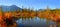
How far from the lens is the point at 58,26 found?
236cm

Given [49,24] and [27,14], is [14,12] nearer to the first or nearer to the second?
[27,14]

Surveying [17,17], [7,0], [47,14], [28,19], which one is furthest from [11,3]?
[47,14]

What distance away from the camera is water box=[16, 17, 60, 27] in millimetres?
2355

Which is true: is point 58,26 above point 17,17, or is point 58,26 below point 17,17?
below

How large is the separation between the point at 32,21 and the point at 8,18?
490 mm

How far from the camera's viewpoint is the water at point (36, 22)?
2.36m

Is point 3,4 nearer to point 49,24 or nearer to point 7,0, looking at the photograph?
point 7,0

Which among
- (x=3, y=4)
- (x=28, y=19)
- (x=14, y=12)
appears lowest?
(x=28, y=19)

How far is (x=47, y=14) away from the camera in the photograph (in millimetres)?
2389

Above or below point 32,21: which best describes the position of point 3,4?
above

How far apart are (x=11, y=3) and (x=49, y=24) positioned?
0.88 metres

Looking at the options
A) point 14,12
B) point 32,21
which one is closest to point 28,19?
point 32,21

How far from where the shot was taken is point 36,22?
2.38 meters

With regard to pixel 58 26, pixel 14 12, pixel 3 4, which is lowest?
pixel 58 26
